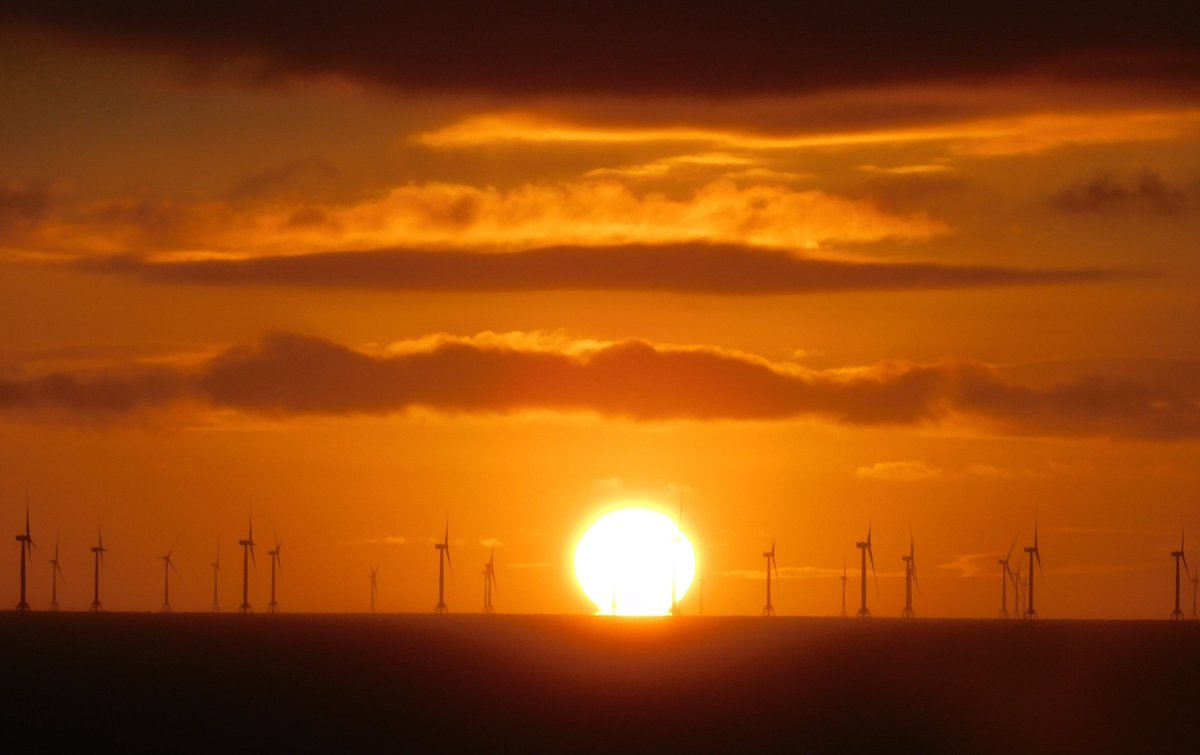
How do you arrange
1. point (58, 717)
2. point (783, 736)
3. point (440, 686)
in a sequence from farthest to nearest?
point (440, 686)
point (58, 717)
point (783, 736)

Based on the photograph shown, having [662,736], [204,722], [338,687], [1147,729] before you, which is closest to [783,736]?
[662,736]

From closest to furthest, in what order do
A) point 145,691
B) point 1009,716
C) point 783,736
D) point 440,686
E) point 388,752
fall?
point 388,752 < point 783,736 < point 1009,716 < point 145,691 < point 440,686

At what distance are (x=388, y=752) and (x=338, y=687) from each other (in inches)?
2792

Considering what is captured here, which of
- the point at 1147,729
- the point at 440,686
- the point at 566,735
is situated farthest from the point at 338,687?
the point at 1147,729

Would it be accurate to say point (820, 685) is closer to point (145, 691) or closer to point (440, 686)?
point (440, 686)

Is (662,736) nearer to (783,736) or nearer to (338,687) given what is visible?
(783,736)

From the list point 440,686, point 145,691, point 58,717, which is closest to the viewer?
point 58,717

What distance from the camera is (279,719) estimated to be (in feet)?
452

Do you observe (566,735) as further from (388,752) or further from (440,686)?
(440,686)

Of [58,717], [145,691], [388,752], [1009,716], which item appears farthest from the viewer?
[145,691]

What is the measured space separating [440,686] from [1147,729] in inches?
2575

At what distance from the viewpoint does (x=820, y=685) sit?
19800 cm

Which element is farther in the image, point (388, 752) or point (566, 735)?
point (566, 735)

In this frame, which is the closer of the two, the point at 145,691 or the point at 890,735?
the point at 890,735
